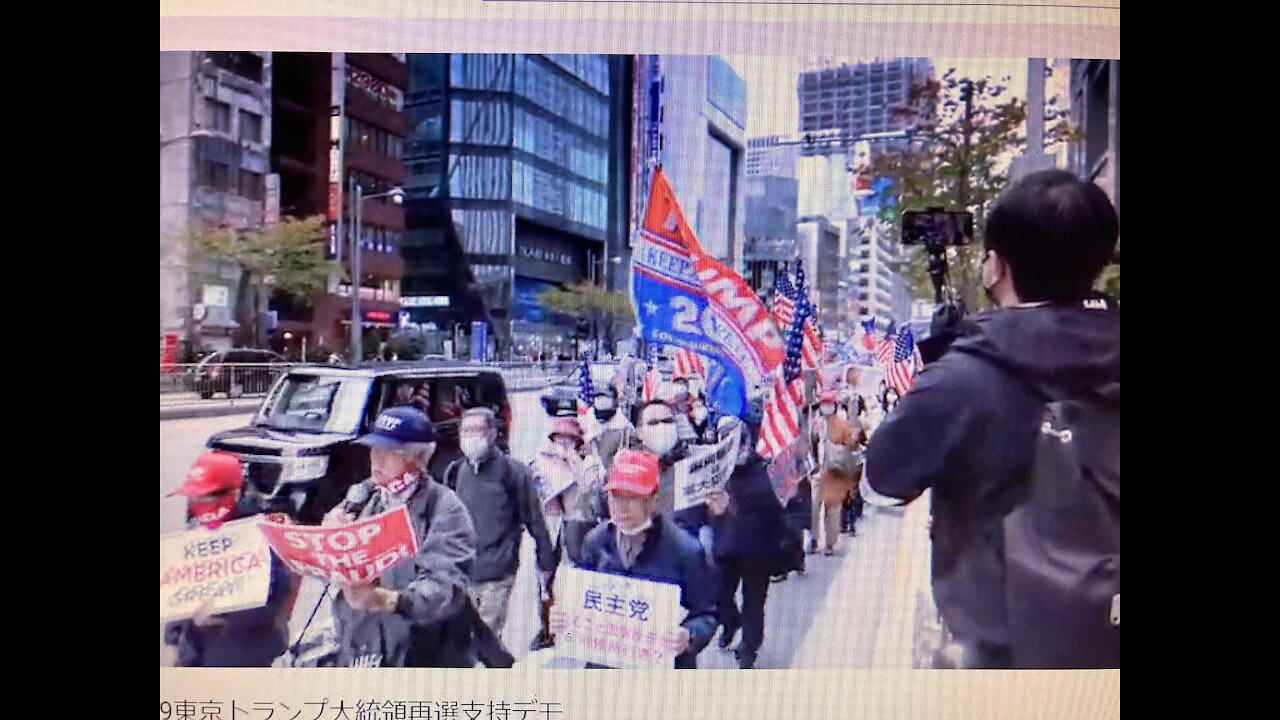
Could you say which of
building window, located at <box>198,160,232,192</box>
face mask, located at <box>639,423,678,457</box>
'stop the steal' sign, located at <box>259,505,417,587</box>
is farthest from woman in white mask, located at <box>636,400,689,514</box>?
building window, located at <box>198,160,232,192</box>

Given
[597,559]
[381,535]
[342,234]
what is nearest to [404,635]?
[381,535]

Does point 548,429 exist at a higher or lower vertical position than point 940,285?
lower

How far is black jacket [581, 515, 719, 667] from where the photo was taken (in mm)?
2438

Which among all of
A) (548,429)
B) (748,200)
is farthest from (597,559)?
(748,200)

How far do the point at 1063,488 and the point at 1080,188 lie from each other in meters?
0.75

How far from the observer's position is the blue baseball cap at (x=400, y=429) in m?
2.42

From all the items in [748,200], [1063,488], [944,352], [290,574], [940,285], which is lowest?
[290,574]

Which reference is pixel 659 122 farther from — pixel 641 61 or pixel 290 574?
pixel 290 574

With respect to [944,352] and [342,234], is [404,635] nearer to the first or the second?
[342,234]

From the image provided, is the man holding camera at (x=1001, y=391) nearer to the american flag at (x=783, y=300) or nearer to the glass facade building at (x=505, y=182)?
the american flag at (x=783, y=300)

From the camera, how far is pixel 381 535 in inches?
94.6

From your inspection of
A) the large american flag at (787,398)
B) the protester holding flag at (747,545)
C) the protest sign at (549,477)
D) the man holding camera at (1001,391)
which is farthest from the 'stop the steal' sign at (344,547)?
the man holding camera at (1001,391)

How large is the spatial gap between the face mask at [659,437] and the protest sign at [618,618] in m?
0.34
